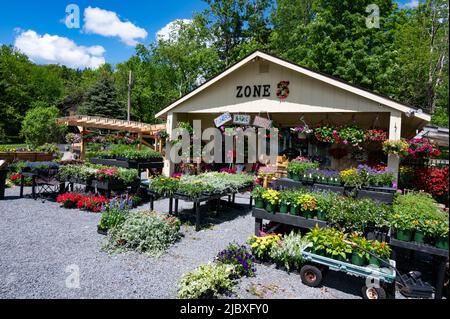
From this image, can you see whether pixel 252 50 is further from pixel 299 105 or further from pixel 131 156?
pixel 131 156

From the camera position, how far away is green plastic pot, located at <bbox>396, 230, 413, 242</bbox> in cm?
481

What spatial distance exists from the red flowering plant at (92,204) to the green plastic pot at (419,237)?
8.34 m

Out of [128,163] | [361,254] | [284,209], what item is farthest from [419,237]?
[128,163]

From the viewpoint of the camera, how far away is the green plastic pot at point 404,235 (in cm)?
481

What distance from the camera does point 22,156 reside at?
17.0 metres

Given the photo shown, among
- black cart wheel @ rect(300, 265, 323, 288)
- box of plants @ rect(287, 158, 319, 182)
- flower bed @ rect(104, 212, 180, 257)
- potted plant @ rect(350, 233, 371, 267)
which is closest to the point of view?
potted plant @ rect(350, 233, 371, 267)

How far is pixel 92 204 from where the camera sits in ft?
31.6

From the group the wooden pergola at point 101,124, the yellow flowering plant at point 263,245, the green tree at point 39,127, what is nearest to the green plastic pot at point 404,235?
the yellow flowering plant at point 263,245

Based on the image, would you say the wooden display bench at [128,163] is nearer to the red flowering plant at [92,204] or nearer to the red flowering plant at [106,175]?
the red flowering plant at [106,175]

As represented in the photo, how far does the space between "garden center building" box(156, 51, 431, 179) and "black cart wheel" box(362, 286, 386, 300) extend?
621 centimetres

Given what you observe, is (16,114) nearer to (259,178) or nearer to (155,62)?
(155,62)

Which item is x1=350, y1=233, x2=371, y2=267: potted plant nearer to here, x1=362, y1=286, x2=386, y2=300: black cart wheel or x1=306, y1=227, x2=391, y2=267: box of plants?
x1=306, y1=227, x2=391, y2=267: box of plants

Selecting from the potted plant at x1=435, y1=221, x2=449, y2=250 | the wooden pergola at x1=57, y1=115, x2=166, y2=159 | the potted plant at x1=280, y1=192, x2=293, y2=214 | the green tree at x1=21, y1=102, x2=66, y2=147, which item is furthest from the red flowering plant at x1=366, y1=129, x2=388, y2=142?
the green tree at x1=21, y1=102, x2=66, y2=147

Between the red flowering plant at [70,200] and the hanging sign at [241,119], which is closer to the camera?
the red flowering plant at [70,200]
